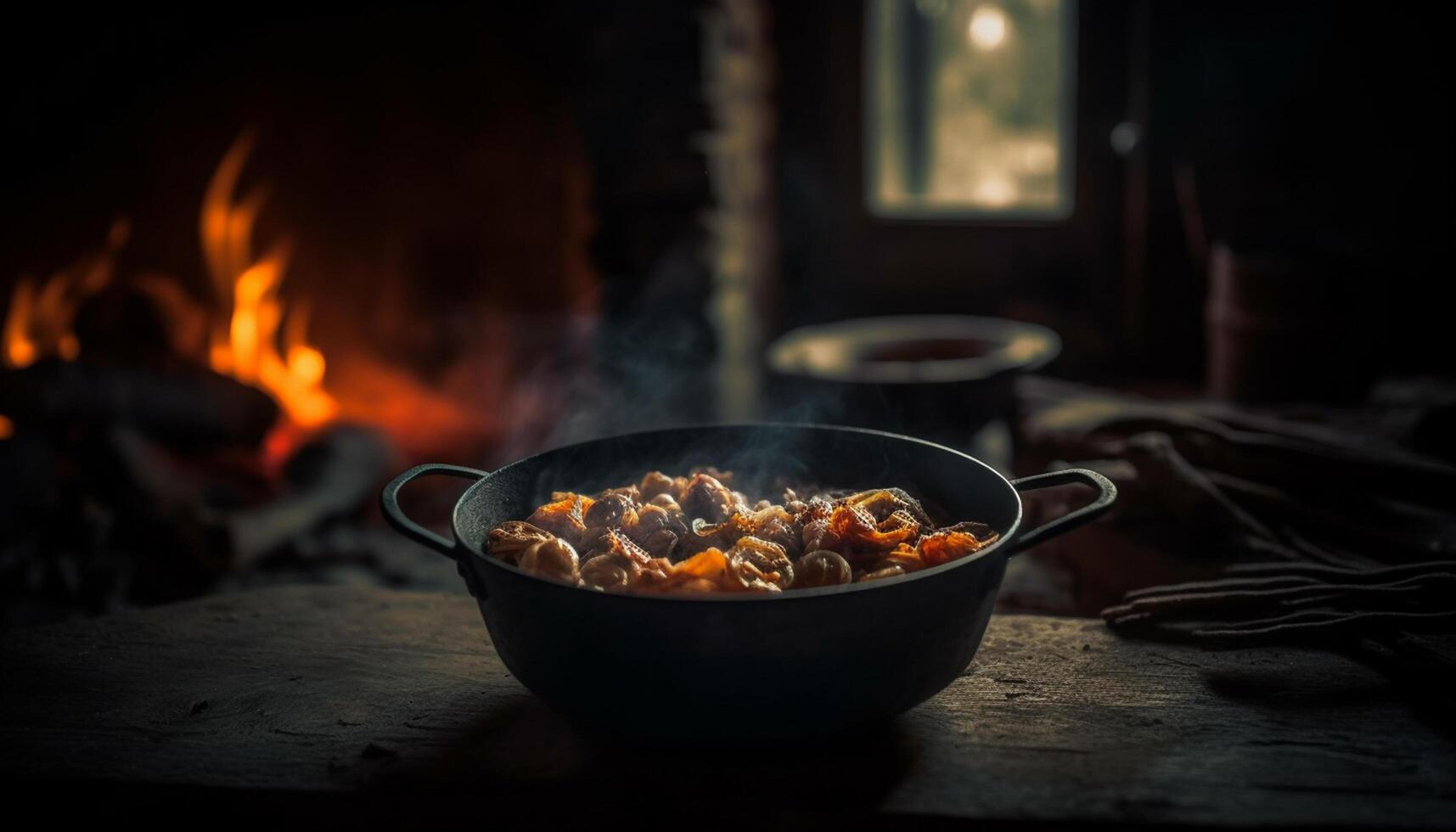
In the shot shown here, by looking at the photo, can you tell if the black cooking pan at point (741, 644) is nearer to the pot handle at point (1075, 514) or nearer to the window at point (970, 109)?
the pot handle at point (1075, 514)

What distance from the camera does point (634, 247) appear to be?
3.44 meters

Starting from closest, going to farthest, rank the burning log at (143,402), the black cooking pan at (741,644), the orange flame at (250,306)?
the black cooking pan at (741,644) < the burning log at (143,402) < the orange flame at (250,306)

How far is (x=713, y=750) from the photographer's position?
1.21m

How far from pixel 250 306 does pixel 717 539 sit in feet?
9.85

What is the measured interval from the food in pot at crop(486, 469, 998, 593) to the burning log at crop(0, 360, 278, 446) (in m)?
2.32

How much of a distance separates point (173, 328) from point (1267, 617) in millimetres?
3386

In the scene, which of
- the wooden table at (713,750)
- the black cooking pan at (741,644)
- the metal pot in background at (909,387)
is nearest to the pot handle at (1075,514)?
the black cooking pan at (741,644)

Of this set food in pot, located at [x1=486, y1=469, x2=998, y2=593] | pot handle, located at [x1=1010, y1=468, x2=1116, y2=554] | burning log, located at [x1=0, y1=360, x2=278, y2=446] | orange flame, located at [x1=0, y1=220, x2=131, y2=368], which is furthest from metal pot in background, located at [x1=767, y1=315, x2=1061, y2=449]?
orange flame, located at [x1=0, y1=220, x2=131, y2=368]

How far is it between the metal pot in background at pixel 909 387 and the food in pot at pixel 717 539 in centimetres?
109

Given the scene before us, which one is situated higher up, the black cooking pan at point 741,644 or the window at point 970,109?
the window at point 970,109

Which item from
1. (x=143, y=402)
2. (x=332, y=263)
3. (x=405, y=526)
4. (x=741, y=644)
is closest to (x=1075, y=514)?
(x=741, y=644)

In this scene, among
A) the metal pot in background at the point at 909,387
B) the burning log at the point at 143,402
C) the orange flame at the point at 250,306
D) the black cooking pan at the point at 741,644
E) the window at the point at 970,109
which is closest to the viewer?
the black cooking pan at the point at 741,644

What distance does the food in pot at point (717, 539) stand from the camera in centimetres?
128

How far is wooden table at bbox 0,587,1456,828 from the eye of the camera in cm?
122
